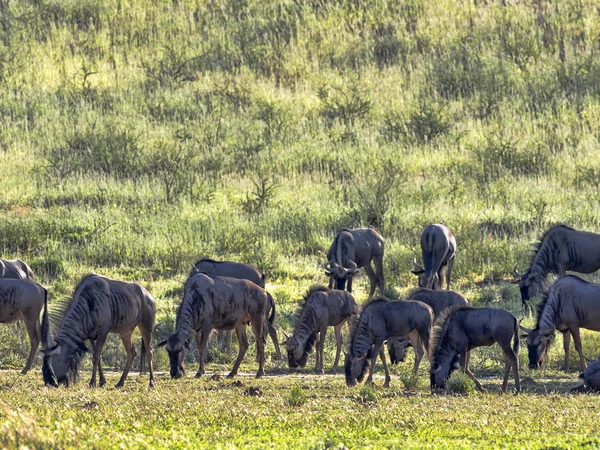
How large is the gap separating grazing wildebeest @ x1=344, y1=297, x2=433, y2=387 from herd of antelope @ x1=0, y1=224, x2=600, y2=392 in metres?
0.01

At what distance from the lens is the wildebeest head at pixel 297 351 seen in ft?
52.7

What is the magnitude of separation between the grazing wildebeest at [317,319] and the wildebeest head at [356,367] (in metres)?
1.76

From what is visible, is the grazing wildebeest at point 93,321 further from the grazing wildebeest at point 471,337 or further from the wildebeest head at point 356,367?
the grazing wildebeest at point 471,337

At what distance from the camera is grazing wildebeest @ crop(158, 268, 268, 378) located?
49.2ft

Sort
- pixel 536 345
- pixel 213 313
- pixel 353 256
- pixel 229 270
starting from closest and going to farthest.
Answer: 1. pixel 213 313
2. pixel 536 345
3. pixel 229 270
4. pixel 353 256

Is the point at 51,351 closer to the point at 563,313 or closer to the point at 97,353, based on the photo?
the point at 97,353

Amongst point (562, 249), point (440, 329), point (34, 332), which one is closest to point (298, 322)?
point (440, 329)

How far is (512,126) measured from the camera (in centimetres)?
3616

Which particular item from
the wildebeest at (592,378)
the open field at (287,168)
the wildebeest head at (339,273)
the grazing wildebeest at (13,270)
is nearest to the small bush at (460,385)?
the open field at (287,168)

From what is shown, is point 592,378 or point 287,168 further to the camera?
point 287,168

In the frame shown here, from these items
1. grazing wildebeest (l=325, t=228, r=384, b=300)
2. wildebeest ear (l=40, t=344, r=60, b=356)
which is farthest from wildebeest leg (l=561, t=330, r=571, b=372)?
wildebeest ear (l=40, t=344, r=60, b=356)

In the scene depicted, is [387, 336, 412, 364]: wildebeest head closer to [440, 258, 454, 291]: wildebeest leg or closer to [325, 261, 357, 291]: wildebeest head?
[325, 261, 357, 291]: wildebeest head

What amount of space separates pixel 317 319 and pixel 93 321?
11.2 ft

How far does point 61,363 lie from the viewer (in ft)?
46.0
